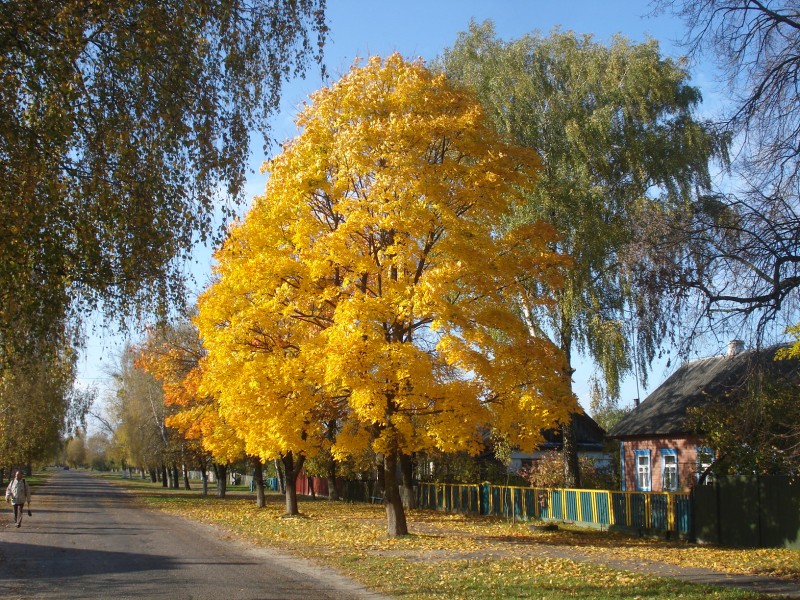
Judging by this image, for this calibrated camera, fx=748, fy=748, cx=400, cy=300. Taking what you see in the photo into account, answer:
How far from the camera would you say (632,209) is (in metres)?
22.8

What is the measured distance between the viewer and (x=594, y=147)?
23.9 m

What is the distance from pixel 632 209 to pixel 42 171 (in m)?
18.9

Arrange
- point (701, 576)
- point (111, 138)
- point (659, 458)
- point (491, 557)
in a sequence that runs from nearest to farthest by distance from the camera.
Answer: point (111, 138), point (701, 576), point (491, 557), point (659, 458)

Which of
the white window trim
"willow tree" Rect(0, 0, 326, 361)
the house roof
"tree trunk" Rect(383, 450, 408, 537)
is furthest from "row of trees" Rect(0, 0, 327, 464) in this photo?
the white window trim

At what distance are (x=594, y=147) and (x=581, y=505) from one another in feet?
38.2

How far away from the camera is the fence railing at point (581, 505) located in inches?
835

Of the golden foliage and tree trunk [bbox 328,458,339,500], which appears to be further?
tree trunk [bbox 328,458,339,500]

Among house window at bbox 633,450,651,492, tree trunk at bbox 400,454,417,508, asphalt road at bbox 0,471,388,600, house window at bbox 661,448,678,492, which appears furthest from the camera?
tree trunk at bbox 400,454,417,508

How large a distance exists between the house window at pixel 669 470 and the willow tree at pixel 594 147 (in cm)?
402

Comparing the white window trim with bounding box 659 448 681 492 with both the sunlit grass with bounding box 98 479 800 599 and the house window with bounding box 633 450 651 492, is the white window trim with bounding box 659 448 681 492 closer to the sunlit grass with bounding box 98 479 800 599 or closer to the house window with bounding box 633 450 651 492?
the house window with bounding box 633 450 651 492

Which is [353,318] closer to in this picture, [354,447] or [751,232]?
[354,447]

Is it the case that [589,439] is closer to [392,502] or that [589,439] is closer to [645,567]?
[392,502]

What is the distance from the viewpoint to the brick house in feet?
84.6

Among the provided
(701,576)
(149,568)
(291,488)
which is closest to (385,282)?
(149,568)
